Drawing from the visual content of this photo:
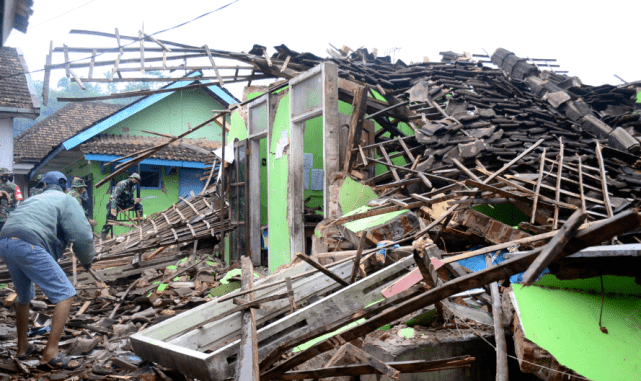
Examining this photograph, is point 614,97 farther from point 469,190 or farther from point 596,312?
point 596,312

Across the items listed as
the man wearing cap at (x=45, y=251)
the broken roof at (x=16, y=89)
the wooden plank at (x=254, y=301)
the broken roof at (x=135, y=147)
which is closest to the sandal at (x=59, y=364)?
the man wearing cap at (x=45, y=251)

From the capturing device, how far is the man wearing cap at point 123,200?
44.3 feet

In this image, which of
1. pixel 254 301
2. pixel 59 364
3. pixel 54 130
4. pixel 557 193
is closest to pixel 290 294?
pixel 254 301

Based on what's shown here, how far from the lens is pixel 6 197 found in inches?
337

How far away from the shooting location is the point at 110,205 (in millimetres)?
13898

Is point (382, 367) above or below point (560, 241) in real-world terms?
below

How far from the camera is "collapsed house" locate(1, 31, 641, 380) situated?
2.75 m

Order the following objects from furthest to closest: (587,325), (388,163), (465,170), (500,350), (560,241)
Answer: (388,163)
(465,170)
(587,325)
(500,350)
(560,241)

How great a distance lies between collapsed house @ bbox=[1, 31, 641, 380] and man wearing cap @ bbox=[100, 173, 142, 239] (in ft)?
7.65

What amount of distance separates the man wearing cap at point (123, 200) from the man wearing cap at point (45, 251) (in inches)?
348

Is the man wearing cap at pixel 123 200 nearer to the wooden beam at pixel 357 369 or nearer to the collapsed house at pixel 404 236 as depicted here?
the collapsed house at pixel 404 236

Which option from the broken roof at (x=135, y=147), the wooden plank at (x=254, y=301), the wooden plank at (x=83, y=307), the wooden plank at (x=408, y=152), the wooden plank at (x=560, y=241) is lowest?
the wooden plank at (x=83, y=307)

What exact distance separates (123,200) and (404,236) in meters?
11.4

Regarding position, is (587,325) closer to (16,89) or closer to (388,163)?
(388,163)
